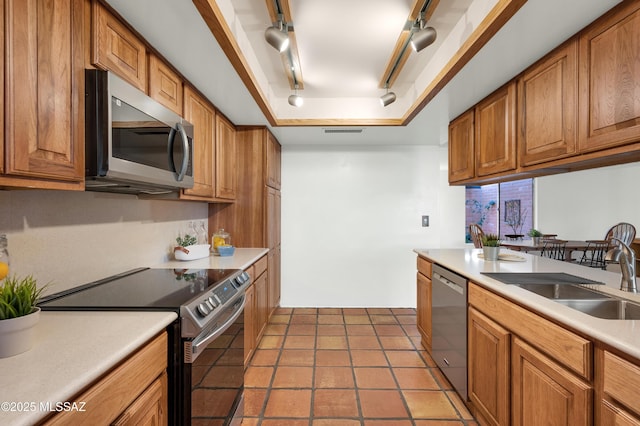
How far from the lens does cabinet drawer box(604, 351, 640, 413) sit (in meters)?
0.92

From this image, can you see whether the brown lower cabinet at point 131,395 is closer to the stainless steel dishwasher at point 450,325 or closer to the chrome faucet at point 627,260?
the stainless steel dishwasher at point 450,325

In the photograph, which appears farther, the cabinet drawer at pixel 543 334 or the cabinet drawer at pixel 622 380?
the cabinet drawer at pixel 543 334

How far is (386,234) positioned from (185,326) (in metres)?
3.32

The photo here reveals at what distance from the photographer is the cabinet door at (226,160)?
2.77m

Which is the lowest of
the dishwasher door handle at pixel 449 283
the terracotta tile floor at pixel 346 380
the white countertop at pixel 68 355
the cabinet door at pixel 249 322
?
the terracotta tile floor at pixel 346 380

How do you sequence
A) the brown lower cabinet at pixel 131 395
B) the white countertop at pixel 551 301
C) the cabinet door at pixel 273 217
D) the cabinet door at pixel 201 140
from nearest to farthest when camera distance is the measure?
the brown lower cabinet at pixel 131 395 < the white countertop at pixel 551 301 < the cabinet door at pixel 201 140 < the cabinet door at pixel 273 217


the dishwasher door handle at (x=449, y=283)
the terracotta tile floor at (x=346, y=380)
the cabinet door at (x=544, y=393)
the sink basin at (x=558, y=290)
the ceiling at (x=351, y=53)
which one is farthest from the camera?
the dishwasher door handle at (x=449, y=283)

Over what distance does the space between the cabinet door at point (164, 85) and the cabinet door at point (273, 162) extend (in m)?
1.35

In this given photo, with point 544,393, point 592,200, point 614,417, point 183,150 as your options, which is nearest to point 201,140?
point 183,150

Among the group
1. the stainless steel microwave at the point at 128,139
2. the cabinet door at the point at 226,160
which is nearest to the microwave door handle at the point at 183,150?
the stainless steel microwave at the point at 128,139

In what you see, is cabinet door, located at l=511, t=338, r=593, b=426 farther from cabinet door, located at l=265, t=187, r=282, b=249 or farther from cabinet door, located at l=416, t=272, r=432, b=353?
cabinet door, located at l=265, t=187, r=282, b=249

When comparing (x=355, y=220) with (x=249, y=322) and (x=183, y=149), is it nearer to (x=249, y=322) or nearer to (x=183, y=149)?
(x=249, y=322)

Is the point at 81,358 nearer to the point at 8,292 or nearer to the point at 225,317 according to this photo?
the point at 8,292

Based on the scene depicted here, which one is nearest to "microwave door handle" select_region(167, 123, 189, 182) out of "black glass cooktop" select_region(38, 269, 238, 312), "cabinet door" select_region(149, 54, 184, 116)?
"cabinet door" select_region(149, 54, 184, 116)
